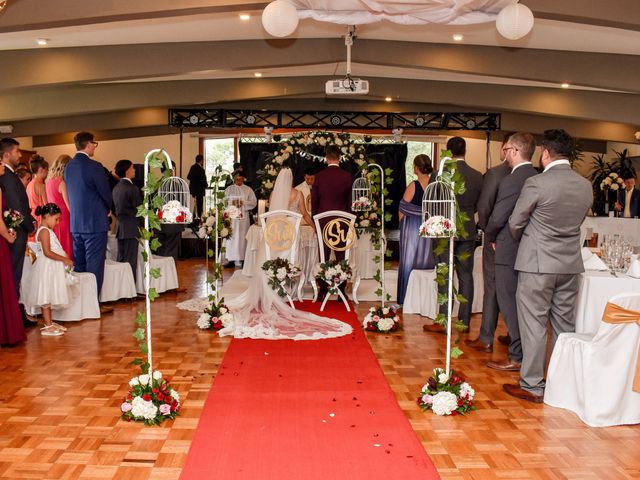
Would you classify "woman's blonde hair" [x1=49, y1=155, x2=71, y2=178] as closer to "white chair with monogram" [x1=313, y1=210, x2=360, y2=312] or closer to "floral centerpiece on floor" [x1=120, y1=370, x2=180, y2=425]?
"white chair with monogram" [x1=313, y1=210, x2=360, y2=312]

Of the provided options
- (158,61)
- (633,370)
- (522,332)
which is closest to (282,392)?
(522,332)

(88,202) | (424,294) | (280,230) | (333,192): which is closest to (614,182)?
(424,294)

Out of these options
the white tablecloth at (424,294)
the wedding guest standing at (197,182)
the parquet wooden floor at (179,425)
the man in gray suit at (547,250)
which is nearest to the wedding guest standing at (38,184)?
the parquet wooden floor at (179,425)

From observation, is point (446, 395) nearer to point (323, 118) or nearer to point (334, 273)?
point (334, 273)

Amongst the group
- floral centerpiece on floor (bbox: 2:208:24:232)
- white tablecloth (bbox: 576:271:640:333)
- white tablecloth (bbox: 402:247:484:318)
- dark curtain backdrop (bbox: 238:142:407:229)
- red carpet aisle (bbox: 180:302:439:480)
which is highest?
dark curtain backdrop (bbox: 238:142:407:229)

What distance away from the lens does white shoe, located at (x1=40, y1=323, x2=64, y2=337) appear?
6.04m

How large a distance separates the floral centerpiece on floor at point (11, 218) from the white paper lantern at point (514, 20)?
4176 millimetres

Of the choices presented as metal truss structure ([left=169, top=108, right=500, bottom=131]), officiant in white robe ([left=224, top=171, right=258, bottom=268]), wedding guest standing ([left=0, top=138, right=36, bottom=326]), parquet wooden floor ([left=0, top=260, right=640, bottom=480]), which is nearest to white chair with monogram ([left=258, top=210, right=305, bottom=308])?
parquet wooden floor ([left=0, top=260, right=640, bottom=480])

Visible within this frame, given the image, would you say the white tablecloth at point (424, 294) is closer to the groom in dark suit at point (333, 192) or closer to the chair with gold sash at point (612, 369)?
the groom in dark suit at point (333, 192)

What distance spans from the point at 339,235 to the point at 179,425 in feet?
12.2

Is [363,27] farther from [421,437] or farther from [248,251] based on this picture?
[421,437]

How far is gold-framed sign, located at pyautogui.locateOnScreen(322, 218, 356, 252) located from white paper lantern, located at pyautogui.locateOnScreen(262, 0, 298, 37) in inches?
100

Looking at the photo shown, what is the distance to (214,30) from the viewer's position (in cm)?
805

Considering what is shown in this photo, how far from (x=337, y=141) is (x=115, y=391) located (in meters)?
5.98
